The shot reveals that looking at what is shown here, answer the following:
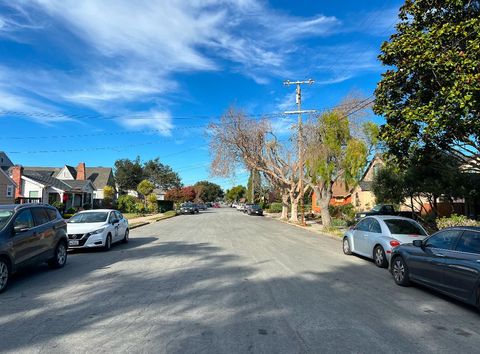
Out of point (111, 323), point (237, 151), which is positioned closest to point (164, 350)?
point (111, 323)

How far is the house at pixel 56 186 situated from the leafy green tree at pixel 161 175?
80.0 feet

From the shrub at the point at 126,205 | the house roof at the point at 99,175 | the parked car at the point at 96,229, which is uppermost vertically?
the house roof at the point at 99,175

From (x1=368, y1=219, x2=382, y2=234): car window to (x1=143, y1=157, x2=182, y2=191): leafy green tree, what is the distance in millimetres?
83207

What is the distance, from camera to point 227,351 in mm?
4672

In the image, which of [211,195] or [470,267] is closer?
[470,267]

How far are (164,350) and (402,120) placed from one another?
35.6 feet

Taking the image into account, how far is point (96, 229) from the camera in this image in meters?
13.4

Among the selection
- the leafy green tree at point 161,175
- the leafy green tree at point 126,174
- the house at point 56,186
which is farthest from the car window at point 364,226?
the leafy green tree at point 161,175

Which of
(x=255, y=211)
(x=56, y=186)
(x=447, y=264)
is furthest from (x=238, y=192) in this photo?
(x=447, y=264)

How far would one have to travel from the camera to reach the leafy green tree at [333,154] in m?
25.3

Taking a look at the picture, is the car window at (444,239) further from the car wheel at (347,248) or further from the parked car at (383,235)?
the car wheel at (347,248)

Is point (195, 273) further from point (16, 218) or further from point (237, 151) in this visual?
point (237, 151)

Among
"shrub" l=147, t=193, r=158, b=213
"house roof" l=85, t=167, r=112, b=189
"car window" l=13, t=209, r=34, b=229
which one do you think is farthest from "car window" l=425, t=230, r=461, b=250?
"house roof" l=85, t=167, r=112, b=189

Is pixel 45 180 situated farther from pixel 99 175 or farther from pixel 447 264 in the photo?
pixel 447 264
